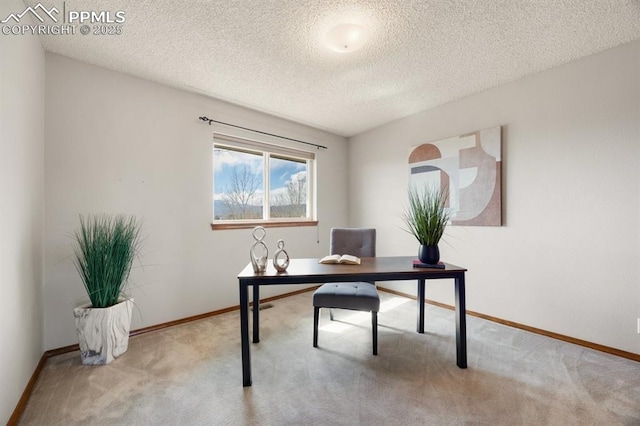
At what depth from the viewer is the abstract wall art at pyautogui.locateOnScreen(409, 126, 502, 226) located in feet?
8.80

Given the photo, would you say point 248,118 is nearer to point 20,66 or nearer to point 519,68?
point 20,66

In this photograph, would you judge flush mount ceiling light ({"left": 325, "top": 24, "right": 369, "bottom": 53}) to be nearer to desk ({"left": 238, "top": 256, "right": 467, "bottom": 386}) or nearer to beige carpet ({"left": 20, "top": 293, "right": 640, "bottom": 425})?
desk ({"left": 238, "top": 256, "right": 467, "bottom": 386})

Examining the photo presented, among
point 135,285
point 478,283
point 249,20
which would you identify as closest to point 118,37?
point 249,20

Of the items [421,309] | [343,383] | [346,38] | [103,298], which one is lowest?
[343,383]

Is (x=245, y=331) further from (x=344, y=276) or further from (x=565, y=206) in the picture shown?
(x=565, y=206)

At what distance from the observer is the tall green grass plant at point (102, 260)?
1.93m

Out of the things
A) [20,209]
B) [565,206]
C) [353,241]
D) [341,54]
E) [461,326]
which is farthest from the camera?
[353,241]

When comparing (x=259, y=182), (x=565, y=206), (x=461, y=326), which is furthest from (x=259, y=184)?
(x=565, y=206)

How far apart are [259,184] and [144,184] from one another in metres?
1.27

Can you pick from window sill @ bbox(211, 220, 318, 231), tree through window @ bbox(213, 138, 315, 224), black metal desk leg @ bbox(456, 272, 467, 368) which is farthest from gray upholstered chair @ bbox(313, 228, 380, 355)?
tree through window @ bbox(213, 138, 315, 224)

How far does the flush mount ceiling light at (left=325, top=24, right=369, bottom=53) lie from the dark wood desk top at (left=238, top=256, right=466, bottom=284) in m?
1.60

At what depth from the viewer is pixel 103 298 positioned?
1950 mm

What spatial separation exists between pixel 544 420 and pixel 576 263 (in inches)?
57.2

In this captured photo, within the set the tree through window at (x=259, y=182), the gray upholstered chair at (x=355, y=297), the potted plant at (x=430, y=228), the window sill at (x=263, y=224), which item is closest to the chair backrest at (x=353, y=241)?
the gray upholstered chair at (x=355, y=297)
